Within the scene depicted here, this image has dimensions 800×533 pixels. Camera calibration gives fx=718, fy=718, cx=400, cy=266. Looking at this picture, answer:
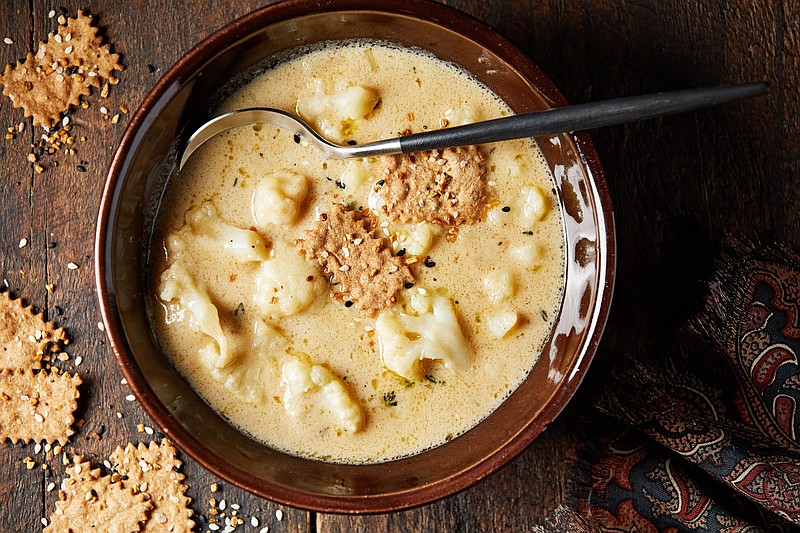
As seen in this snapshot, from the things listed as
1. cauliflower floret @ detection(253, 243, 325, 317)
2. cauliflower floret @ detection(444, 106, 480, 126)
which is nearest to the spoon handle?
cauliflower floret @ detection(444, 106, 480, 126)

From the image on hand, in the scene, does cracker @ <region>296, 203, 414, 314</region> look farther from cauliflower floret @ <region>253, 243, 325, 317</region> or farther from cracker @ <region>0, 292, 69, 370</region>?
cracker @ <region>0, 292, 69, 370</region>

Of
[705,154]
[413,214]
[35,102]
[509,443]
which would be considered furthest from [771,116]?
[35,102]

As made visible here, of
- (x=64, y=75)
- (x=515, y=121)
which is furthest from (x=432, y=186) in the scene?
(x=64, y=75)

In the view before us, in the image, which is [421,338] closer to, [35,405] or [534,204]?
[534,204]

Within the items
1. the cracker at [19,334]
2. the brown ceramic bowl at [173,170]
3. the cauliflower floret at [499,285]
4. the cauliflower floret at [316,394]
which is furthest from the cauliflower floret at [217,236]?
the cauliflower floret at [499,285]

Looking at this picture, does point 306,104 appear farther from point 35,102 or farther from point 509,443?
point 509,443

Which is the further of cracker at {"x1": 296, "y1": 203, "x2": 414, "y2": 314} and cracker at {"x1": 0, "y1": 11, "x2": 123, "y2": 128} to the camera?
cracker at {"x1": 0, "y1": 11, "x2": 123, "y2": 128}
